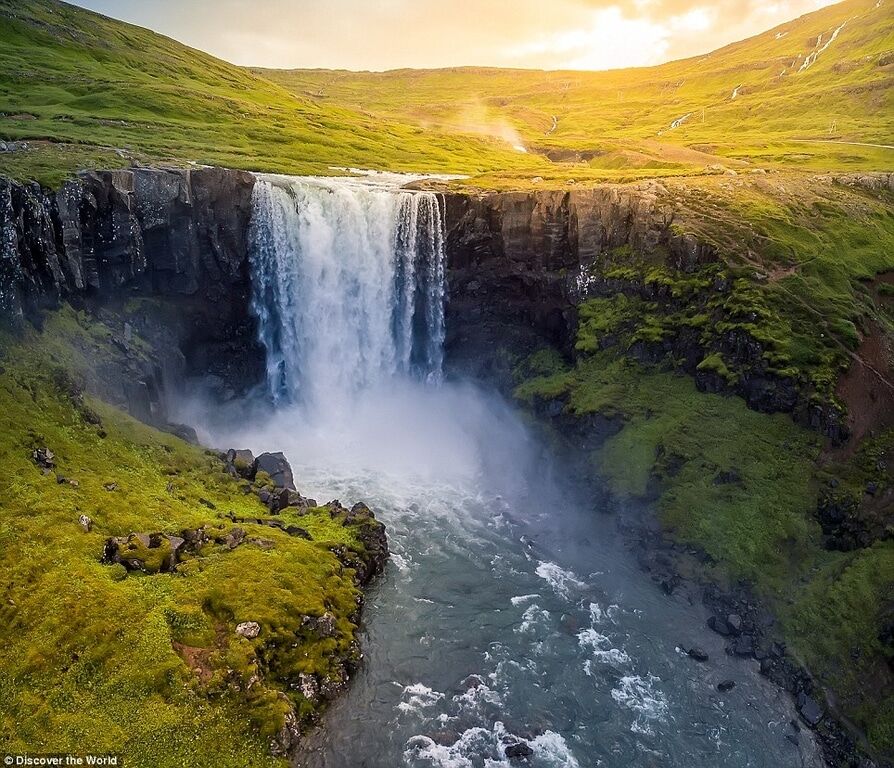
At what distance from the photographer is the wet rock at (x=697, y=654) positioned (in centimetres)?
2798

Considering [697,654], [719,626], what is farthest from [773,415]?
[697,654]

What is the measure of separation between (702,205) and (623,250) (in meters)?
7.05

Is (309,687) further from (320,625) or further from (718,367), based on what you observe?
(718,367)

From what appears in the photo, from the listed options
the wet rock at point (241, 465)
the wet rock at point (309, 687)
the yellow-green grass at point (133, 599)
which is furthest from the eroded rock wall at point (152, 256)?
the wet rock at point (309, 687)

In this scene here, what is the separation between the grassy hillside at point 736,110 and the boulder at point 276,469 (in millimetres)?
44684

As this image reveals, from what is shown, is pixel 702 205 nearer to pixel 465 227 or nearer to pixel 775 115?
pixel 465 227

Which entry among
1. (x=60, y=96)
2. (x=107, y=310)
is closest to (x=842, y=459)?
(x=107, y=310)

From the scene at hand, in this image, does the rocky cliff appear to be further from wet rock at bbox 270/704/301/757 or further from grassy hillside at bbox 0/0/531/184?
wet rock at bbox 270/704/301/757

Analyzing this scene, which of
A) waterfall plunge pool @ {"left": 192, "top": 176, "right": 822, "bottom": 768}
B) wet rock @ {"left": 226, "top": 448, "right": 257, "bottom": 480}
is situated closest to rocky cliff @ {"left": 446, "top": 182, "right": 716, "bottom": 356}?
waterfall plunge pool @ {"left": 192, "top": 176, "right": 822, "bottom": 768}

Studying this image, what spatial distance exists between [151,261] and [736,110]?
132m

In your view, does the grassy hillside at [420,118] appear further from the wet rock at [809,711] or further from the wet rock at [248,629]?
the wet rock at [809,711]

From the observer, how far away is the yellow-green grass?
64.9 ft

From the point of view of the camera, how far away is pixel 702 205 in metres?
49.6

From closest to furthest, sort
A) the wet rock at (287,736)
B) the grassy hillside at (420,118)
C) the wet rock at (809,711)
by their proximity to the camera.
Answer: the wet rock at (287,736) → the wet rock at (809,711) → the grassy hillside at (420,118)
